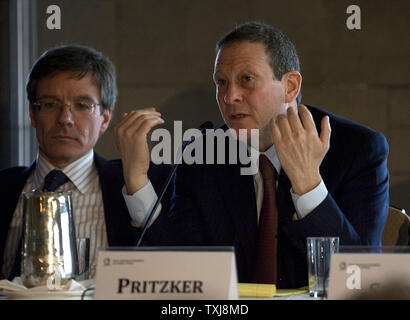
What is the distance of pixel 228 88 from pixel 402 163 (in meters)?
1.78

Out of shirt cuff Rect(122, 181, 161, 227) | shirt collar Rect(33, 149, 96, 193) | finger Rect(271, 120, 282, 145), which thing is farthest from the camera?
shirt collar Rect(33, 149, 96, 193)

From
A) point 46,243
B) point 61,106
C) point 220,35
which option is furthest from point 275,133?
point 220,35

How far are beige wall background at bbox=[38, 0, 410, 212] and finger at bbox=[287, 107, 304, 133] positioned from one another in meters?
1.73

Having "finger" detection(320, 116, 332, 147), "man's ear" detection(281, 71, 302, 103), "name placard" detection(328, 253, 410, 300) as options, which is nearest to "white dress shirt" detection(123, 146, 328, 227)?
"finger" detection(320, 116, 332, 147)

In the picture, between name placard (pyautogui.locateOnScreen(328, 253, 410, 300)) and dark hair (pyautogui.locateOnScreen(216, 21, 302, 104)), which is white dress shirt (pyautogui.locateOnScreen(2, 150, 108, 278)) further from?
name placard (pyautogui.locateOnScreen(328, 253, 410, 300))

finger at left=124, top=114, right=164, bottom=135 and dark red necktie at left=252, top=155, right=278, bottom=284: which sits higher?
finger at left=124, top=114, right=164, bottom=135

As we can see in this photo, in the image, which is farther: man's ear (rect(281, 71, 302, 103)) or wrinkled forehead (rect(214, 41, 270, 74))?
man's ear (rect(281, 71, 302, 103))

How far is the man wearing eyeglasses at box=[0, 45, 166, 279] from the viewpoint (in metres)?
2.10

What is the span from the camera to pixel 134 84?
3.59m

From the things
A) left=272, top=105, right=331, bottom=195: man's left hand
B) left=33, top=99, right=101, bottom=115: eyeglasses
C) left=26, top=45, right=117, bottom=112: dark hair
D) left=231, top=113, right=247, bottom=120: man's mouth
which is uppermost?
left=26, top=45, right=117, bottom=112: dark hair

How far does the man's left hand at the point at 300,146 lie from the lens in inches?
68.4

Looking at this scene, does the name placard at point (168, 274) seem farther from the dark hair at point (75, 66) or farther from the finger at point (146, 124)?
the dark hair at point (75, 66)

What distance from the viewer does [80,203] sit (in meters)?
2.16

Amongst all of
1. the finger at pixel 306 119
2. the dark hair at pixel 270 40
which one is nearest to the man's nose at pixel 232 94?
the dark hair at pixel 270 40
